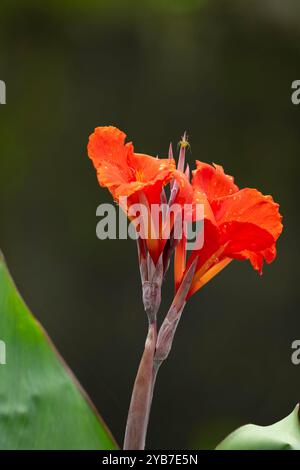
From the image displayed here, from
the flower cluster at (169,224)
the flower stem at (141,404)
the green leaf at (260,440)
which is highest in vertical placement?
the flower cluster at (169,224)

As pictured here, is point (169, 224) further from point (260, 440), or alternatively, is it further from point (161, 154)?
point (161, 154)

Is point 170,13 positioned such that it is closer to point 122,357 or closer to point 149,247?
point 122,357

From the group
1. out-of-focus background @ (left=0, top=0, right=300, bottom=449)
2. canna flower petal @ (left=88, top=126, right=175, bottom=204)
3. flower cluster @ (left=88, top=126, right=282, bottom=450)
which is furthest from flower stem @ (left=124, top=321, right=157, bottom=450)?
out-of-focus background @ (left=0, top=0, right=300, bottom=449)

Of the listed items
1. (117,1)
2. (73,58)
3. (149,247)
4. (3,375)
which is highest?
(117,1)

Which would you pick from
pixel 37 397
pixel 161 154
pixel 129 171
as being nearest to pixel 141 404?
pixel 37 397

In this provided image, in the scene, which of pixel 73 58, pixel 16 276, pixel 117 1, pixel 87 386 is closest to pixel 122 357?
pixel 87 386

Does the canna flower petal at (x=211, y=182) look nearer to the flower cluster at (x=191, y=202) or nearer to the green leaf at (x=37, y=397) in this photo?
the flower cluster at (x=191, y=202)

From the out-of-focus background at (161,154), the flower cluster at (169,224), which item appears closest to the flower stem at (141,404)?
the flower cluster at (169,224)
